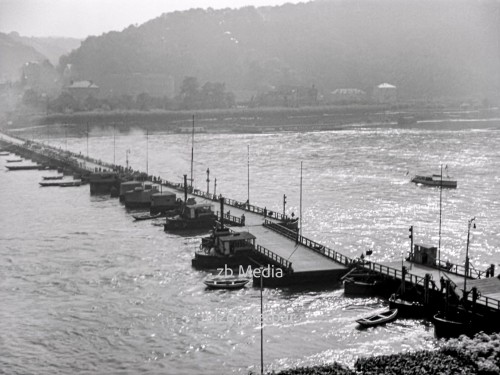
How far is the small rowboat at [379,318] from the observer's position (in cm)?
3594

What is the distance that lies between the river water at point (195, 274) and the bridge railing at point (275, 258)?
1.91 meters

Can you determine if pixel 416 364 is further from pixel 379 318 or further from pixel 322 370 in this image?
pixel 379 318

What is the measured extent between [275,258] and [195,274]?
466 cm

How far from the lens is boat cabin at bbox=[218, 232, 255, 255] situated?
155 feet

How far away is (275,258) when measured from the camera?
147 ft

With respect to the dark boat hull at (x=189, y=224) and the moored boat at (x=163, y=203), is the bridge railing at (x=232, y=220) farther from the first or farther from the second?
the moored boat at (x=163, y=203)

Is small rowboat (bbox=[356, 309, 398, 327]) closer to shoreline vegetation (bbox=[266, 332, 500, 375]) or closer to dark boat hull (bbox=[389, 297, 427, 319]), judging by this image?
dark boat hull (bbox=[389, 297, 427, 319])

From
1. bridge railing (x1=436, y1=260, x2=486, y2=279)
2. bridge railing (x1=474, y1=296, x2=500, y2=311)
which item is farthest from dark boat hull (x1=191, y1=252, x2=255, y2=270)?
bridge railing (x1=474, y1=296, x2=500, y2=311)

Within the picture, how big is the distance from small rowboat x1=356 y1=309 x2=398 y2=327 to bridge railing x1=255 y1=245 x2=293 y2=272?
691 cm

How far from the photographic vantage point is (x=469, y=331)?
33781 mm

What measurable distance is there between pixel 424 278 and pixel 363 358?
834 centimetres

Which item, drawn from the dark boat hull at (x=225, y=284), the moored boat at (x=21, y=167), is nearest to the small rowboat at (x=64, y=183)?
the moored boat at (x=21, y=167)

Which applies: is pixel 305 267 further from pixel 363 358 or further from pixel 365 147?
pixel 365 147

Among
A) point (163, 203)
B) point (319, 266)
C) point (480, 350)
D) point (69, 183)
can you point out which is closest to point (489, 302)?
point (480, 350)
